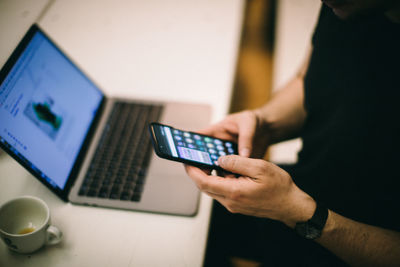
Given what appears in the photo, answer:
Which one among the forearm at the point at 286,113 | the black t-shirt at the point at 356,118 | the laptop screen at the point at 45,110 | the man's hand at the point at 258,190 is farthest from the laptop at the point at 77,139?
the black t-shirt at the point at 356,118

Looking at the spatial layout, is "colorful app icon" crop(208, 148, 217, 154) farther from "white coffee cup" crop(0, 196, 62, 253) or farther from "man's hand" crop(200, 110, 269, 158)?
"white coffee cup" crop(0, 196, 62, 253)

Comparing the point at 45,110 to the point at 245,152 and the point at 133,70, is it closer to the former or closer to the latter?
the point at 133,70

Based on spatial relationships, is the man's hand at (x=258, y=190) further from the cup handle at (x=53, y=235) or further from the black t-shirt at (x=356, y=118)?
the cup handle at (x=53, y=235)

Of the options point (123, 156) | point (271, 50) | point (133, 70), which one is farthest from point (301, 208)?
point (271, 50)

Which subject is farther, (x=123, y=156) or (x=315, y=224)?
(x=123, y=156)

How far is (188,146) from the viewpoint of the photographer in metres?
0.64

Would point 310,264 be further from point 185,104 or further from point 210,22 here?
point 210,22

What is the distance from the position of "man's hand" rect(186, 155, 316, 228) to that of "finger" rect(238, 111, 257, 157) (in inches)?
3.3

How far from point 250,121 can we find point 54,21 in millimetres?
893

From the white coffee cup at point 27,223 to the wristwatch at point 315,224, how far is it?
1.73 feet

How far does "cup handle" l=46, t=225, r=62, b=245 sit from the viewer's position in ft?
1.82

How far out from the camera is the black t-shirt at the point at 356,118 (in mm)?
632

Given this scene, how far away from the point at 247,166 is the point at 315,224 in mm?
203

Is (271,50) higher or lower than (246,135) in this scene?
higher
